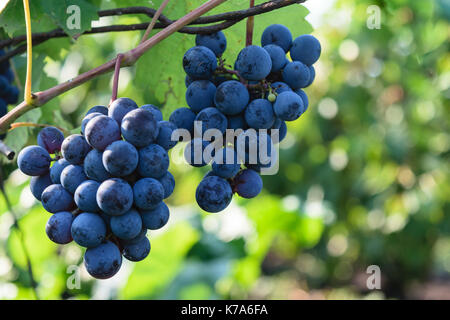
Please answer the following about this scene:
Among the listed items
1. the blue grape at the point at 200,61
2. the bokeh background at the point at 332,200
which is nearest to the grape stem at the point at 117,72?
the blue grape at the point at 200,61

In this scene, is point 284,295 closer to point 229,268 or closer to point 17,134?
point 229,268

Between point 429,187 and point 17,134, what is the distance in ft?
12.7

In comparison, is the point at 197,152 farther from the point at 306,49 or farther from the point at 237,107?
the point at 306,49

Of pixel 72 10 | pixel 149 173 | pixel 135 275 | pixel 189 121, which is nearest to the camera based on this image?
pixel 149 173

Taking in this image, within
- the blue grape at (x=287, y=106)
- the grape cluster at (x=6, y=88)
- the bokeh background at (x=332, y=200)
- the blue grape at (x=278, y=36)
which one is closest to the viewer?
the blue grape at (x=287, y=106)

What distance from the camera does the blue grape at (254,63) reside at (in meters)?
0.79

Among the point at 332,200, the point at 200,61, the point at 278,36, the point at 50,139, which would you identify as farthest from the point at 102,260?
the point at 332,200

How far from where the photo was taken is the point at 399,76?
4504 mm

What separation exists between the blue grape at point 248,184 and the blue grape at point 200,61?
192mm

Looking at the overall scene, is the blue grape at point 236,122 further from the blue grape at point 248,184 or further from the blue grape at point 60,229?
the blue grape at point 60,229

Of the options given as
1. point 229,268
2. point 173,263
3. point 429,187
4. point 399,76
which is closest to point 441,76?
point 399,76

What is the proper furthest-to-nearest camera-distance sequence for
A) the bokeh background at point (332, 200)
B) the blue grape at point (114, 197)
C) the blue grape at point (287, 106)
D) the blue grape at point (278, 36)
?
the bokeh background at point (332, 200)
the blue grape at point (278, 36)
the blue grape at point (287, 106)
the blue grape at point (114, 197)

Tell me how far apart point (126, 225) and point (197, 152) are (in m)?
0.17

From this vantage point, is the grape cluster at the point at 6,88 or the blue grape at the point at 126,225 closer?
the blue grape at the point at 126,225
